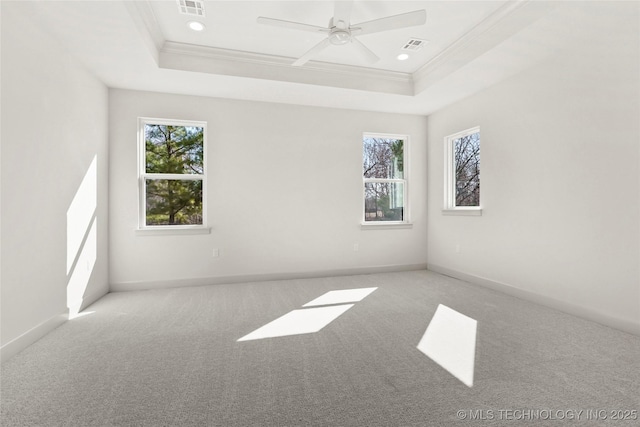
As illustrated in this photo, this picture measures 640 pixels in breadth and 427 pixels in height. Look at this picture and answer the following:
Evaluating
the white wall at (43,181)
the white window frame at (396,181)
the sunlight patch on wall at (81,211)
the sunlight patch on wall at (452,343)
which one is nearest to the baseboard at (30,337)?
the white wall at (43,181)

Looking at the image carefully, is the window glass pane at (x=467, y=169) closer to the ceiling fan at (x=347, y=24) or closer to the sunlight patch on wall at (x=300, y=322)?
the ceiling fan at (x=347, y=24)

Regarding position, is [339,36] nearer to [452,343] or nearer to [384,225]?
[452,343]

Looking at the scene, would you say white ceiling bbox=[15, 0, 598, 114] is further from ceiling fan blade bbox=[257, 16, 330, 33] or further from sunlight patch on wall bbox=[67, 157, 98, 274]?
sunlight patch on wall bbox=[67, 157, 98, 274]

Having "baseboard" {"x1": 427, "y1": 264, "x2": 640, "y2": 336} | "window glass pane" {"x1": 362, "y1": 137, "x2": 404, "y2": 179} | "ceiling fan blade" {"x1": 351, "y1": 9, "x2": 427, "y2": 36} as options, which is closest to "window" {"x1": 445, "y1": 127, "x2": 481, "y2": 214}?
"window glass pane" {"x1": 362, "y1": 137, "x2": 404, "y2": 179}

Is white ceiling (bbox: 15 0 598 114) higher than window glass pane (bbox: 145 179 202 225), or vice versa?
white ceiling (bbox: 15 0 598 114)

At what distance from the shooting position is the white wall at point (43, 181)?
2176mm

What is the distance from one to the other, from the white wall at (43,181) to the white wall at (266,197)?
44 centimetres

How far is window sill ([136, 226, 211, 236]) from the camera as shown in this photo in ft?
13.1

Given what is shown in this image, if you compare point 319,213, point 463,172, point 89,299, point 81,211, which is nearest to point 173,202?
point 81,211

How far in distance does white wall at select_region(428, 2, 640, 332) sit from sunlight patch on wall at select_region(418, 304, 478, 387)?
1.16 metres

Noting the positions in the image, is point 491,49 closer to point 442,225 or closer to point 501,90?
point 501,90

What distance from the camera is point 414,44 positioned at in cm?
338

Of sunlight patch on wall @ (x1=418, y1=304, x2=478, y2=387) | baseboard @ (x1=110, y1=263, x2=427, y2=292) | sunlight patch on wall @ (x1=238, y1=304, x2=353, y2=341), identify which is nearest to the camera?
sunlight patch on wall @ (x1=418, y1=304, x2=478, y2=387)

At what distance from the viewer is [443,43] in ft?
11.0
